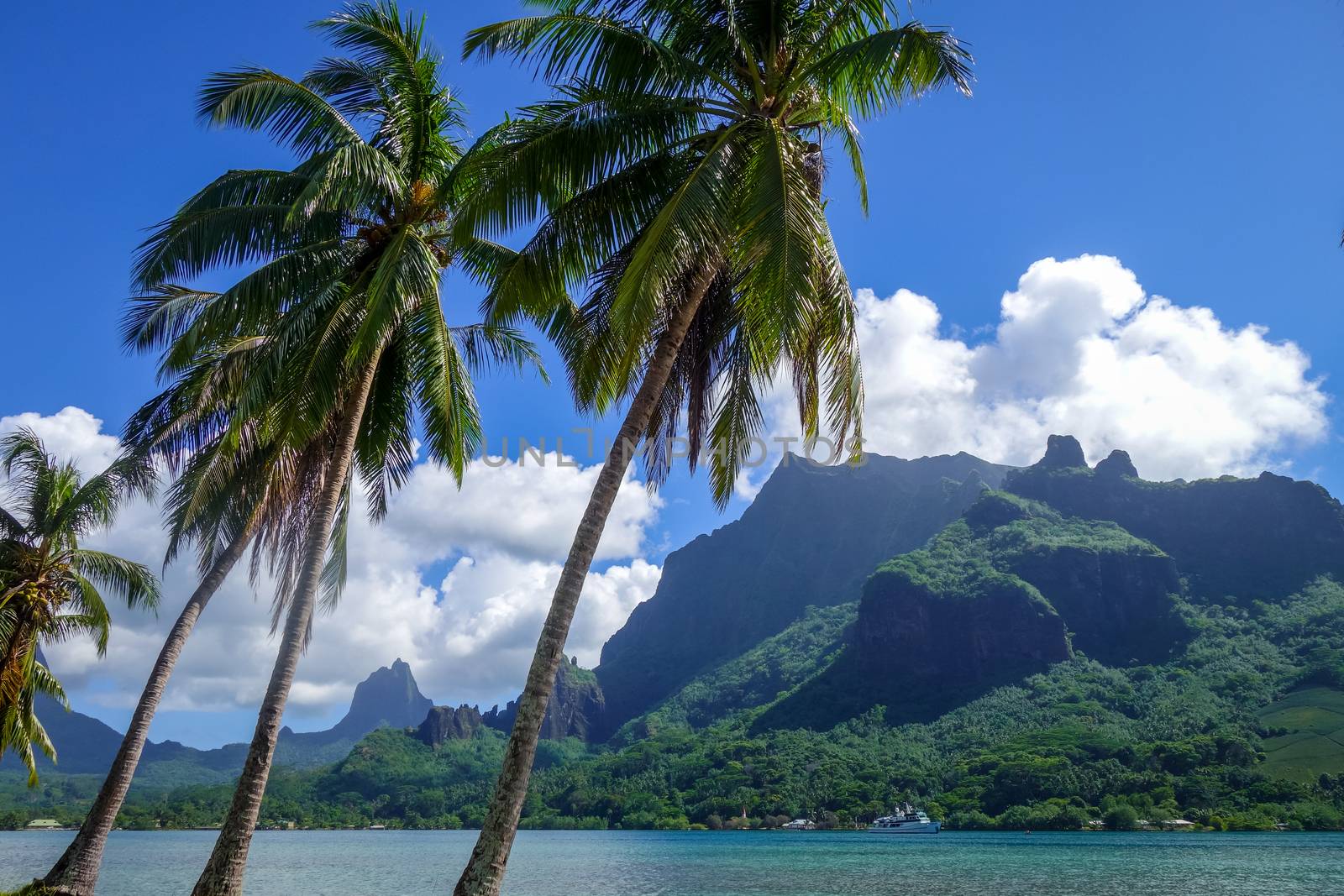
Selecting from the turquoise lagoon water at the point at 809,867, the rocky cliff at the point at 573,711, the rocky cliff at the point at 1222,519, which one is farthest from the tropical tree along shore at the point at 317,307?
the rocky cliff at the point at 573,711

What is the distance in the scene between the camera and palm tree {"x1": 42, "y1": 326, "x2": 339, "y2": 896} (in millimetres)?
10906

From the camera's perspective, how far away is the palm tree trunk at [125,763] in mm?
10570

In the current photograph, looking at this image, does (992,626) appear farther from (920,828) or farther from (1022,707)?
(920,828)

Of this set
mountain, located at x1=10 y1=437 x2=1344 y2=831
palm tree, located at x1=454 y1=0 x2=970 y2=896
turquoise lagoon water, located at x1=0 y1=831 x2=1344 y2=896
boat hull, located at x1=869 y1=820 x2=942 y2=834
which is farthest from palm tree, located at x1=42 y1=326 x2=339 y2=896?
boat hull, located at x1=869 y1=820 x2=942 y2=834

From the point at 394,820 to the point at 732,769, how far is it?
49.2 m

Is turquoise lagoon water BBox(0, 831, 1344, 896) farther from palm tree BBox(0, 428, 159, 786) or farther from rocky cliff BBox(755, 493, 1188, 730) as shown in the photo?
rocky cliff BBox(755, 493, 1188, 730)

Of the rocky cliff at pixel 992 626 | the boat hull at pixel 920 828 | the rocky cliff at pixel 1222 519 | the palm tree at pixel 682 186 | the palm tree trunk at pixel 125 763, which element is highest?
the rocky cliff at pixel 1222 519

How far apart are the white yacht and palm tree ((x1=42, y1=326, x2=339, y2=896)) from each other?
8074 cm

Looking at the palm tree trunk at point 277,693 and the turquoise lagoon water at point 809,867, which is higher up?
the palm tree trunk at point 277,693

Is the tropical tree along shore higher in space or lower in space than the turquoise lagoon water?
higher

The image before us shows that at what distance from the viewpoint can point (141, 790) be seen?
6206 inches

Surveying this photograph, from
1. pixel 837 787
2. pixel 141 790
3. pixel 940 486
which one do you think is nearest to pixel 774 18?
pixel 837 787

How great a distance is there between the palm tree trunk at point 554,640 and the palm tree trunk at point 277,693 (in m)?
2.42

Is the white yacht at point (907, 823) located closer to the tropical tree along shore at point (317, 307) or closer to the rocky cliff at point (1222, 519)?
the rocky cliff at point (1222, 519)
